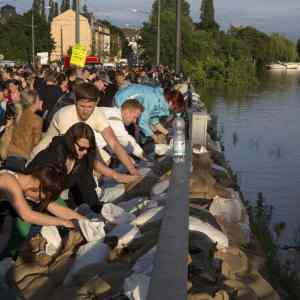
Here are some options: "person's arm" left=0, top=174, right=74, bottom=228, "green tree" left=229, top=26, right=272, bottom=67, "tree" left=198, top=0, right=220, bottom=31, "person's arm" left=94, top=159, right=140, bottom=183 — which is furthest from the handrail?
"green tree" left=229, top=26, right=272, bottom=67

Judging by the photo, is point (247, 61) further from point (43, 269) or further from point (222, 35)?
point (43, 269)

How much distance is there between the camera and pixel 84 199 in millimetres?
7547

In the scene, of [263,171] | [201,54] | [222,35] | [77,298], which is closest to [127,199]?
[77,298]

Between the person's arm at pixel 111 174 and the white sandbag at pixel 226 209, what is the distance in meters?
1.02

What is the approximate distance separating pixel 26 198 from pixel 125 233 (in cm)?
117

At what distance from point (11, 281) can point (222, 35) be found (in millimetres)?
92303

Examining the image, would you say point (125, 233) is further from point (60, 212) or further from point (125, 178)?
point (125, 178)

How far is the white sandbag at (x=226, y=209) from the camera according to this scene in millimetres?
7961

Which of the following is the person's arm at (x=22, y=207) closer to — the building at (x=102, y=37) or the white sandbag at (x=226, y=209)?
the white sandbag at (x=226, y=209)

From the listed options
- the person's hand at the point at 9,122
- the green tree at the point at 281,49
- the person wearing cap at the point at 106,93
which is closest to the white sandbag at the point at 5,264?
the person's hand at the point at 9,122

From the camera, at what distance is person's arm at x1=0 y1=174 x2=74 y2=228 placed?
5.37m

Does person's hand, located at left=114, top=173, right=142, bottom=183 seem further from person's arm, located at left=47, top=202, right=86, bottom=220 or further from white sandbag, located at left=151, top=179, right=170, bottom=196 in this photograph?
person's arm, located at left=47, top=202, right=86, bottom=220

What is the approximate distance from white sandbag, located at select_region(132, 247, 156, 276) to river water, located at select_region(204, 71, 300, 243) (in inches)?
279

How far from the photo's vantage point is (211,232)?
6.46 meters
